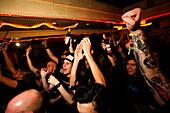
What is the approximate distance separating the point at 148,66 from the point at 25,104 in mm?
1609

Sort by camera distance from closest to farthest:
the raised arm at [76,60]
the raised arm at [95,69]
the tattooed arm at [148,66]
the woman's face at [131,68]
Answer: the tattooed arm at [148,66]
the raised arm at [95,69]
the raised arm at [76,60]
the woman's face at [131,68]

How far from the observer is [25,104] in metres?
1.04

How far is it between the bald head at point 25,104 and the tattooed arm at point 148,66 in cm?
150

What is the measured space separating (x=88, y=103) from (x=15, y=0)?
440 cm

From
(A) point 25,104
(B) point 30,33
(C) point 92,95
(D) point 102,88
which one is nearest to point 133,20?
(D) point 102,88

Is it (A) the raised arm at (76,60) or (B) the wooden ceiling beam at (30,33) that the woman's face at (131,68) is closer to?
(A) the raised arm at (76,60)

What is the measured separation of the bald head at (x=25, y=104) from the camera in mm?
1013

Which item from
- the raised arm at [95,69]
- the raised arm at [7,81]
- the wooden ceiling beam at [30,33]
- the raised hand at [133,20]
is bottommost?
the raised arm at [7,81]

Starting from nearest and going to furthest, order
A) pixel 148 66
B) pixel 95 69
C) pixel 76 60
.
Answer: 1. pixel 148 66
2. pixel 95 69
3. pixel 76 60

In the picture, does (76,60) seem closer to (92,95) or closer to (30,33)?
(92,95)

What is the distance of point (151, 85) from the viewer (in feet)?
2.83

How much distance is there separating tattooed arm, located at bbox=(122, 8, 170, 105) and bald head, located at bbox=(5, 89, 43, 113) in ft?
4.92

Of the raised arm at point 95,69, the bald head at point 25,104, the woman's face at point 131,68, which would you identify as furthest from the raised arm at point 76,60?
the woman's face at point 131,68

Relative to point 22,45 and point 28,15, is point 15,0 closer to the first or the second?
point 28,15
